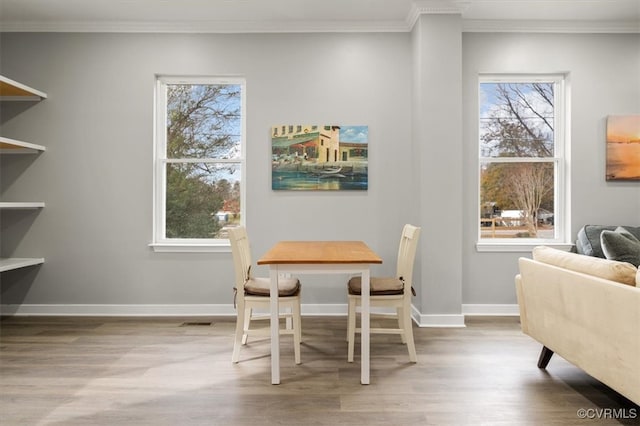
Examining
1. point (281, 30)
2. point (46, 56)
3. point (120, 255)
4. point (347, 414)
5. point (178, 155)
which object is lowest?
point (347, 414)

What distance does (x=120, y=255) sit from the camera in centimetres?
398

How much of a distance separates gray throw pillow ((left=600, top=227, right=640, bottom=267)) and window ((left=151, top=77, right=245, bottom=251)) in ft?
9.90

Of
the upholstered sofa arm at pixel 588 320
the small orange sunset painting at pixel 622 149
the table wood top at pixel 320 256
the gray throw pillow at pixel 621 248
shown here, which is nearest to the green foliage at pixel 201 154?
the table wood top at pixel 320 256

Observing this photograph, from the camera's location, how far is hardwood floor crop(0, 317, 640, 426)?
2047 millimetres

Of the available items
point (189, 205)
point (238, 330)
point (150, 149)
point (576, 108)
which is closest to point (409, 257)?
point (238, 330)

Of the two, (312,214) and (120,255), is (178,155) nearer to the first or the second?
(120,255)

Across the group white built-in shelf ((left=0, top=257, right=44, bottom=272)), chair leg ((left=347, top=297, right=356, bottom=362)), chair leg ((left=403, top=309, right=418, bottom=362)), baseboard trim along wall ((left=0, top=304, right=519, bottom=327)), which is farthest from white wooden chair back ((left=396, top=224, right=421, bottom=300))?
white built-in shelf ((left=0, top=257, right=44, bottom=272))

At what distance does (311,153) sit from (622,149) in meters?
3.00

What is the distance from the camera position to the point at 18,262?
371 centimetres

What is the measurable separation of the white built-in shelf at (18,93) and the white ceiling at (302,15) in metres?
0.65

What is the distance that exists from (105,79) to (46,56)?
61 centimetres

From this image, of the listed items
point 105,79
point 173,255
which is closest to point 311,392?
point 173,255

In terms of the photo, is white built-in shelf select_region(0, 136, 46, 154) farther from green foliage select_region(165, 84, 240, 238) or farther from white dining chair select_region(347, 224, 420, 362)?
white dining chair select_region(347, 224, 420, 362)

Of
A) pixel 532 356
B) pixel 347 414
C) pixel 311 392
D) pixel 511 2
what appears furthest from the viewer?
pixel 511 2
